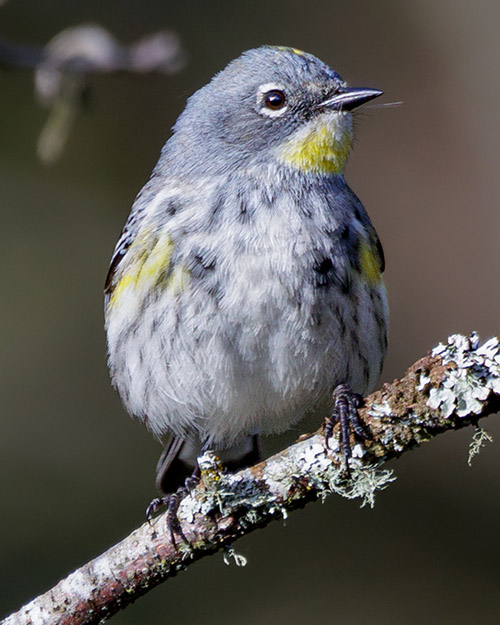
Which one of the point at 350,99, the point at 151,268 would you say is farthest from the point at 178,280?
the point at 350,99

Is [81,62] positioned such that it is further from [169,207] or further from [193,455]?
[193,455]

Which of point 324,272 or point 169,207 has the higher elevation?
point 169,207

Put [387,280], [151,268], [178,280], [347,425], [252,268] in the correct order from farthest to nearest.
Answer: [387,280] < [151,268] < [178,280] < [252,268] < [347,425]

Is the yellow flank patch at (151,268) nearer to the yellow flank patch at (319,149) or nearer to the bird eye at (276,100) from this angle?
the yellow flank patch at (319,149)

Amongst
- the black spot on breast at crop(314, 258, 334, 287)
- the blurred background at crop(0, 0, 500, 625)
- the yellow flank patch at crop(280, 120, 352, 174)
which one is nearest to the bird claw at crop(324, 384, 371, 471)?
the black spot on breast at crop(314, 258, 334, 287)

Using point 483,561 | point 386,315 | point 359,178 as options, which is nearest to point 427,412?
point 386,315

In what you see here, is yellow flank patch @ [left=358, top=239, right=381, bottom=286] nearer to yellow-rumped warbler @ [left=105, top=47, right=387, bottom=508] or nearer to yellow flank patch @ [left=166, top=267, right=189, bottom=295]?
yellow-rumped warbler @ [left=105, top=47, right=387, bottom=508]

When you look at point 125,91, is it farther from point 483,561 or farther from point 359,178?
point 483,561

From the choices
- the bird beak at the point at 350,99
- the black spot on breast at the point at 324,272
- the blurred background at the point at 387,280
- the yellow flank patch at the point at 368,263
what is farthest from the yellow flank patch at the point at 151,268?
the blurred background at the point at 387,280
